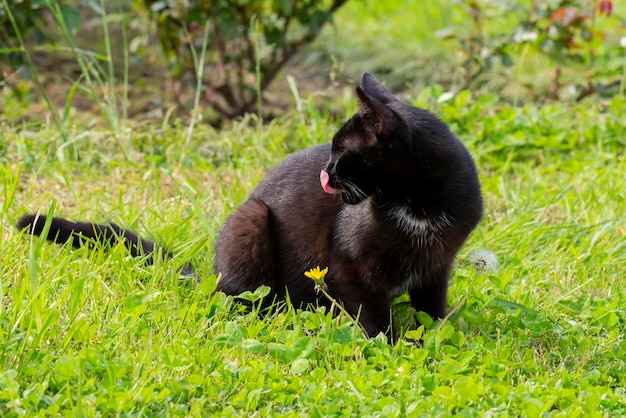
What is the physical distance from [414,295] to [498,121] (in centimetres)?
219

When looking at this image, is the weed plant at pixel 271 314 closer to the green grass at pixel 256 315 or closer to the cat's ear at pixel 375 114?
the green grass at pixel 256 315

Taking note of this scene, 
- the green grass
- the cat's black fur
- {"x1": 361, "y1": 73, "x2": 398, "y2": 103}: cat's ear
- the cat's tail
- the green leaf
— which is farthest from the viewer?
the cat's tail

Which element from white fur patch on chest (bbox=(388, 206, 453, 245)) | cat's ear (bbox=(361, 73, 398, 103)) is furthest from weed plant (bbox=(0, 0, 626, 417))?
cat's ear (bbox=(361, 73, 398, 103))

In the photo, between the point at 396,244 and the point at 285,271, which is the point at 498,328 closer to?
the point at 396,244

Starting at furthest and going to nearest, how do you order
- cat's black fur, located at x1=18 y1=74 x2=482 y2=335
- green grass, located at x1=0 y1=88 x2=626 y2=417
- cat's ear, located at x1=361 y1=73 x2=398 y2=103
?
cat's ear, located at x1=361 y1=73 x2=398 y2=103 < cat's black fur, located at x1=18 y1=74 x2=482 y2=335 < green grass, located at x1=0 y1=88 x2=626 y2=417

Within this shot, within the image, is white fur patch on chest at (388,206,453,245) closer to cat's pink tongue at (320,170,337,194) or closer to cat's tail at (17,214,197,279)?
cat's pink tongue at (320,170,337,194)

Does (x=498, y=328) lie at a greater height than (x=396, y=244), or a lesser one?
lesser

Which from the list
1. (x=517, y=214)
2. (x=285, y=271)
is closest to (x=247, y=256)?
(x=285, y=271)

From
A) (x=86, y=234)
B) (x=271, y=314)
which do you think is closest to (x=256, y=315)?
(x=271, y=314)

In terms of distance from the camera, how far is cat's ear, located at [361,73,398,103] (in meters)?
2.92

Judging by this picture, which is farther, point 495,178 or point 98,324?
point 495,178

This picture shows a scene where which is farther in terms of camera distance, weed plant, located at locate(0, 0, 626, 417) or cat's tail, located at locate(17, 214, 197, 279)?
cat's tail, located at locate(17, 214, 197, 279)

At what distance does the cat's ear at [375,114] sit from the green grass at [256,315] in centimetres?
65

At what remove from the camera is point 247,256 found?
3125mm
